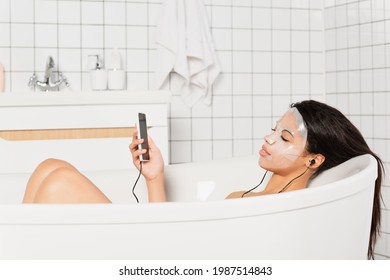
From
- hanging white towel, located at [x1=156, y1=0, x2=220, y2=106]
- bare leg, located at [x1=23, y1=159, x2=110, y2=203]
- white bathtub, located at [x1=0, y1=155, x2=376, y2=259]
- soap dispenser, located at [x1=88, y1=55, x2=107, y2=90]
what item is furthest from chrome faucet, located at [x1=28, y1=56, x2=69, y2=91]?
white bathtub, located at [x1=0, y1=155, x2=376, y2=259]

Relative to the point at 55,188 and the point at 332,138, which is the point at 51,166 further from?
the point at 332,138

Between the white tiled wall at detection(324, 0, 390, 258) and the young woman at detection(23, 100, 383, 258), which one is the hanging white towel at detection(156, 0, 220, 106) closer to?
the white tiled wall at detection(324, 0, 390, 258)

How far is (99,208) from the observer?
4.59ft

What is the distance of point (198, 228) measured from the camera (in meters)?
1.46

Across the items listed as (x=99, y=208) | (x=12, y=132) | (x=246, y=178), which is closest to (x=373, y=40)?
(x=246, y=178)

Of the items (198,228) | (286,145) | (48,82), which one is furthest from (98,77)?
(198,228)

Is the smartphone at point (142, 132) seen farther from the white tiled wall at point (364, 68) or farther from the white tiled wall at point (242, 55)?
the white tiled wall at point (364, 68)

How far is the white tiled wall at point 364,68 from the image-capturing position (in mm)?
3182

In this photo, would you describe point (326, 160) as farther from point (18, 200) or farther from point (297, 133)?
point (18, 200)

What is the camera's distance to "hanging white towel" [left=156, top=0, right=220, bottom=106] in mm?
3338

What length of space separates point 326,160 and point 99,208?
89 cm

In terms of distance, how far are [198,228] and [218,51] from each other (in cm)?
224

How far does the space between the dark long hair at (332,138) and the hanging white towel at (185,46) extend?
1.40 meters

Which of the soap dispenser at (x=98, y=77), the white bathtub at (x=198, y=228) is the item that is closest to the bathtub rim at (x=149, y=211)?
the white bathtub at (x=198, y=228)
